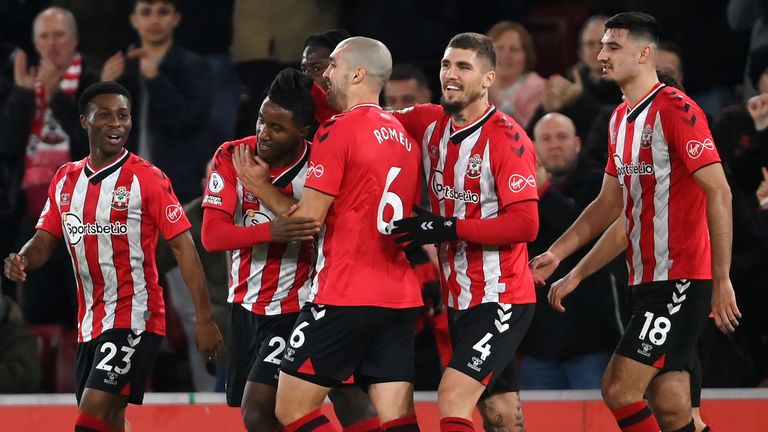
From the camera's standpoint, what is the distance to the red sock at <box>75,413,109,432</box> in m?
6.27

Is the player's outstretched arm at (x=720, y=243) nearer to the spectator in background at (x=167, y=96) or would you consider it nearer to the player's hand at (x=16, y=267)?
the player's hand at (x=16, y=267)

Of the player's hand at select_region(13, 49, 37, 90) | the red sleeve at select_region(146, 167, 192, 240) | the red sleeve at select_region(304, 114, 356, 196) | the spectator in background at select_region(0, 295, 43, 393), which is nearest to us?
the red sleeve at select_region(304, 114, 356, 196)

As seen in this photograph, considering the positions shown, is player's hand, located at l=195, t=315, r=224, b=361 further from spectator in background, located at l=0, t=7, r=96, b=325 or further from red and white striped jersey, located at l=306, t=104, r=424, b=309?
spectator in background, located at l=0, t=7, r=96, b=325

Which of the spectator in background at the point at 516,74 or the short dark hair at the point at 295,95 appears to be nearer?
the short dark hair at the point at 295,95

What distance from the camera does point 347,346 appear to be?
5.62 metres

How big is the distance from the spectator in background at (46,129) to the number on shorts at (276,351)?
106 inches

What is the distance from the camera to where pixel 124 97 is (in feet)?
21.4

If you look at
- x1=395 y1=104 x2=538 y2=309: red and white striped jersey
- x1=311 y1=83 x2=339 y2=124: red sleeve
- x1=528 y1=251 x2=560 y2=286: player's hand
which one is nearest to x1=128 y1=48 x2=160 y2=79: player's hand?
x1=311 y1=83 x2=339 y2=124: red sleeve

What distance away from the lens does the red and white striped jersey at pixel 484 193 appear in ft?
18.9

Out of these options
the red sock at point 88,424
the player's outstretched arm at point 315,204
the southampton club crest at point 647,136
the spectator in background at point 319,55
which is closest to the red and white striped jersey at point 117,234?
the red sock at point 88,424

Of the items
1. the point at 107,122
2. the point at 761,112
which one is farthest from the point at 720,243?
the point at 107,122

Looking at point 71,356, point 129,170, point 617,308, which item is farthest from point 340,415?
point 71,356

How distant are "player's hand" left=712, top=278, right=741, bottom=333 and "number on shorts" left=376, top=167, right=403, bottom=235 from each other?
1.30 m

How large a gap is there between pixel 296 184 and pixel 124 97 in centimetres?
99
